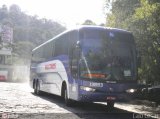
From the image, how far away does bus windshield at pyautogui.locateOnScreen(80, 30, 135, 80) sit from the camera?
633 inches

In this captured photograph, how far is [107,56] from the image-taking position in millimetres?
16312

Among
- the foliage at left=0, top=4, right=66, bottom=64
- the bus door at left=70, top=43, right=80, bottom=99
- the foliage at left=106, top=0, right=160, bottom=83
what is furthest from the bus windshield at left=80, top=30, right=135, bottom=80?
the foliage at left=0, top=4, right=66, bottom=64

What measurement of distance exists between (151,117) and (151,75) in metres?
9.20

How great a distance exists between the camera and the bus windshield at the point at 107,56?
16.1 m

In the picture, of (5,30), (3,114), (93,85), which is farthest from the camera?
(5,30)

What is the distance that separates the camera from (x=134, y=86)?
16.3 m

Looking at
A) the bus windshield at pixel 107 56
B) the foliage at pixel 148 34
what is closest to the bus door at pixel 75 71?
the bus windshield at pixel 107 56

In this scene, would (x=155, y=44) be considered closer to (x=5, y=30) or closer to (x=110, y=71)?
(x=110, y=71)

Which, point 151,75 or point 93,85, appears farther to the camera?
point 151,75

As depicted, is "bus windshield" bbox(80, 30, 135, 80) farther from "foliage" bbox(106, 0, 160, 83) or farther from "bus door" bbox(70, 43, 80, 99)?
"foliage" bbox(106, 0, 160, 83)

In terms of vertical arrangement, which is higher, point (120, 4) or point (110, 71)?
point (120, 4)

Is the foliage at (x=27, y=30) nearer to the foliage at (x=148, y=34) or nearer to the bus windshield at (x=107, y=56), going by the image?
the foliage at (x=148, y=34)

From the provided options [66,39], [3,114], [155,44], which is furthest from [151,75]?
[3,114]

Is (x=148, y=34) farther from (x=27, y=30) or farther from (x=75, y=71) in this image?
(x=27, y=30)
